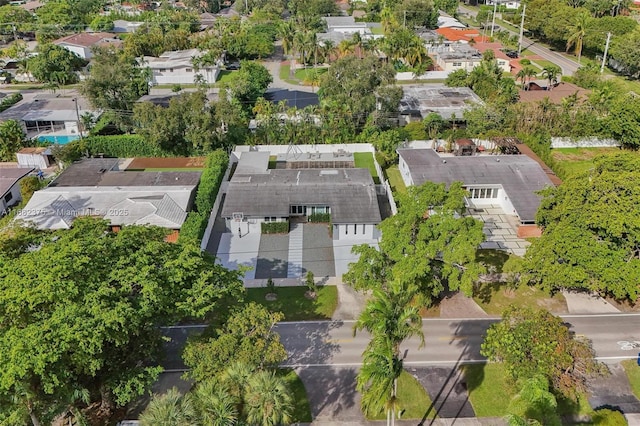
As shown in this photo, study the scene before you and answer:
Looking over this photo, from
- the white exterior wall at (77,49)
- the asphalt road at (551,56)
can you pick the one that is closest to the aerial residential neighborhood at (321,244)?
the white exterior wall at (77,49)

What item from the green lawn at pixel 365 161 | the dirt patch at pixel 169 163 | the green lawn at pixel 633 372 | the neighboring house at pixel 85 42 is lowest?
the green lawn at pixel 633 372

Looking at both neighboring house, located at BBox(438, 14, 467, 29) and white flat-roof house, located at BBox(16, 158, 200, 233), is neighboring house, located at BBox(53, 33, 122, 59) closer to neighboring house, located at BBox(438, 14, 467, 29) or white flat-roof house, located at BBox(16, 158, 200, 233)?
white flat-roof house, located at BBox(16, 158, 200, 233)

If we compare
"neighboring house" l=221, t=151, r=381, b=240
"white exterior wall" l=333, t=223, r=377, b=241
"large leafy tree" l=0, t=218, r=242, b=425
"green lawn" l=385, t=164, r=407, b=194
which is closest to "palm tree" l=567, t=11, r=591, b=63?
"green lawn" l=385, t=164, r=407, b=194

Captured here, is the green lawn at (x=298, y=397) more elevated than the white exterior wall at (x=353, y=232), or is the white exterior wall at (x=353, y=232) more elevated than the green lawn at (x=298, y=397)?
the white exterior wall at (x=353, y=232)

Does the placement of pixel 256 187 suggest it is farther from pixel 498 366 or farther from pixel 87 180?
pixel 498 366

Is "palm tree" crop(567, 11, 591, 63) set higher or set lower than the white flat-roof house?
higher

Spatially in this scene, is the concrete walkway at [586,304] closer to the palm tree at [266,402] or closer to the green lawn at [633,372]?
the green lawn at [633,372]

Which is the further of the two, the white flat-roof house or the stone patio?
the white flat-roof house

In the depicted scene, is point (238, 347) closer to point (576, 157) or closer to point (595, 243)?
point (595, 243)
